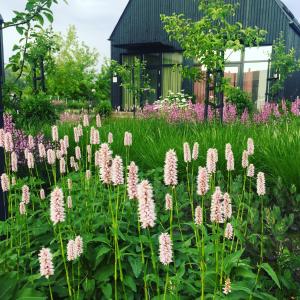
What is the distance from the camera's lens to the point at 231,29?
8.92m

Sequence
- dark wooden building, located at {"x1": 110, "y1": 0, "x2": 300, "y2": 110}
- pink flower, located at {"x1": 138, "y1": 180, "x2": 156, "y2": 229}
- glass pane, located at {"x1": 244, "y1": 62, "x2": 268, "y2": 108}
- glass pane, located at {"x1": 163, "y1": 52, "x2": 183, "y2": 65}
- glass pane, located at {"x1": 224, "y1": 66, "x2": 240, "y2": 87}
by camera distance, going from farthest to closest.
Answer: glass pane, located at {"x1": 163, "y1": 52, "x2": 183, "y2": 65} < glass pane, located at {"x1": 224, "y1": 66, "x2": 240, "y2": 87} < glass pane, located at {"x1": 244, "y1": 62, "x2": 268, "y2": 108} < dark wooden building, located at {"x1": 110, "y1": 0, "x2": 300, "y2": 110} < pink flower, located at {"x1": 138, "y1": 180, "x2": 156, "y2": 229}

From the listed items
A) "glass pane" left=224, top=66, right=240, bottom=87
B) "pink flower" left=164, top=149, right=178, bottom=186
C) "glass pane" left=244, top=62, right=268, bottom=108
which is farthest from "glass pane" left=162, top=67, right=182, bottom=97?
"pink flower" left=164, top=149, right=178, bottom=186

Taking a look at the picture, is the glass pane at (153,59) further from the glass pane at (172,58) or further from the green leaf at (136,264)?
the green leaf at (136,264)

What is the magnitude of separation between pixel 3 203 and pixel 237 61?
67.9 ft

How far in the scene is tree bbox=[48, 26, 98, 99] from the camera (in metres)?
31.3

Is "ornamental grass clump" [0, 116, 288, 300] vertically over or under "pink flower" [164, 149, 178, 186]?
under

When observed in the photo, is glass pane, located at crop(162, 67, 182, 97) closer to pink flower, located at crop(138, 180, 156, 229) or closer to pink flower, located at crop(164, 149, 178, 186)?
pink flower, located at crop(164, 149, 178, 186)

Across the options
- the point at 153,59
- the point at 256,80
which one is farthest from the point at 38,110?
the point at 153,59

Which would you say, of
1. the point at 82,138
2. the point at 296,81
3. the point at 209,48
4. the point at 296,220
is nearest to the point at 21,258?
the point at 296,220

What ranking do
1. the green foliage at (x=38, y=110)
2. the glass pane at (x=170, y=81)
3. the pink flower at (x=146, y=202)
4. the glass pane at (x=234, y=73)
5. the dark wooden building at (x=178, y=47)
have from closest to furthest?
the pink flower at (x=146, y=202) → the green foliage at (x=38, y=110) → the dark wooden building at (x=178, y=47) → the glass pane at (x=234, y=73) → the glass pane at (x=170, y=81)

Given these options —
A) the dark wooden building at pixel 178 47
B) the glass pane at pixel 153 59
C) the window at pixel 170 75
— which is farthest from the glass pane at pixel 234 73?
the glass pane at pixel 153 59

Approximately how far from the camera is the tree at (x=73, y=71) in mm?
31297

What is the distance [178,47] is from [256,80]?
5855mm

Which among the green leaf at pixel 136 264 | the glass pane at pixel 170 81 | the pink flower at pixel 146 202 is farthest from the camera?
the glass pane at pixel 170 81
